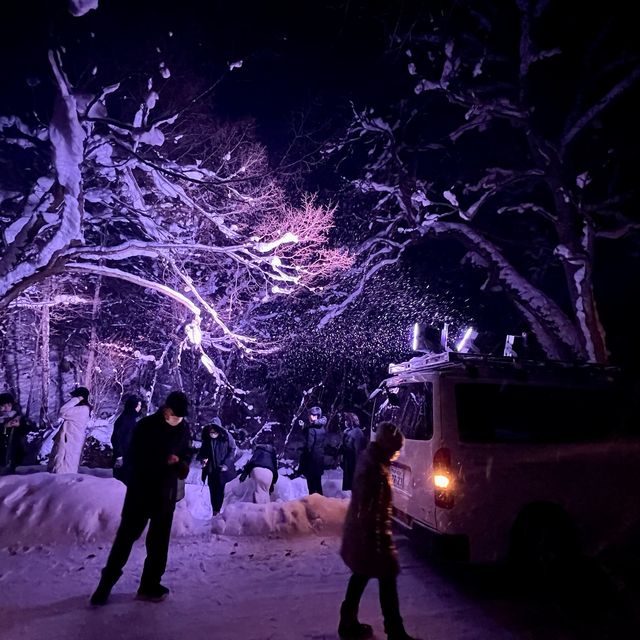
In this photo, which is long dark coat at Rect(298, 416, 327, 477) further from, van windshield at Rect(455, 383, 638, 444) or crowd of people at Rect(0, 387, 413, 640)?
van windshield at Rect(455, 383, 638, 444)

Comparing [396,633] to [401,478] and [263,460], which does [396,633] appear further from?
[263,460]

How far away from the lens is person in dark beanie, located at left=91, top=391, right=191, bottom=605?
13.0 feet

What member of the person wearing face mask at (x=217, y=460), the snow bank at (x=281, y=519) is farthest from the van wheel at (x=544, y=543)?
the person wearing face mask at (x=217, y=460)

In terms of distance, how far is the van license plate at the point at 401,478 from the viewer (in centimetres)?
509

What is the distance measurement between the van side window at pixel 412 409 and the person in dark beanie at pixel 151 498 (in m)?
2.46

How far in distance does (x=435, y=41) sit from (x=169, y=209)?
7904mm

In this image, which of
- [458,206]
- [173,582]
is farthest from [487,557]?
[458,206]

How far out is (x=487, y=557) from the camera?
14.1ft

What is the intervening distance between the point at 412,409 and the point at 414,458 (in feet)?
1.95

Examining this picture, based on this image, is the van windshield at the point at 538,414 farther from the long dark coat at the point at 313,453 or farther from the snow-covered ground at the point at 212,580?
the long dark coat at the point at 313,453

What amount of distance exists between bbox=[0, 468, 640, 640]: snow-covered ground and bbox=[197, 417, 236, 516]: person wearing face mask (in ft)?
4.58

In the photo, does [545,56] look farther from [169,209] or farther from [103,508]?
[103,508]

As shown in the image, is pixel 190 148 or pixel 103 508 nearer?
pixel 103 508

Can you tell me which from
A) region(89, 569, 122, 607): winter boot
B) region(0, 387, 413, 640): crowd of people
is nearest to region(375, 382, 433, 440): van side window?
region(0, 387, 413, 640): crowd of people
